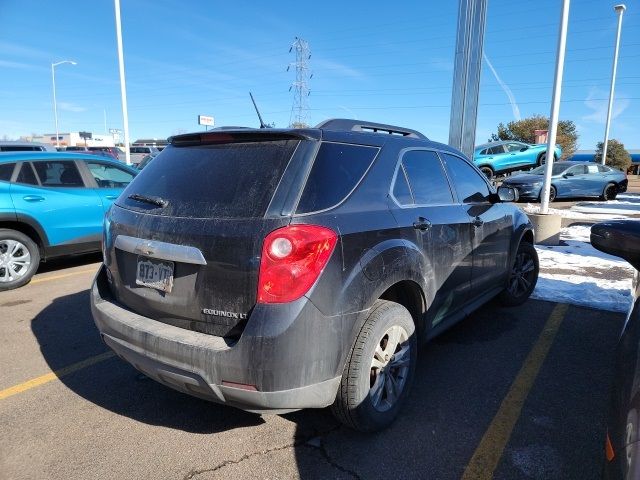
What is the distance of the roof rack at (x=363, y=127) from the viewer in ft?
9.96

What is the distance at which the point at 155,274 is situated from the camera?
252 centimetres

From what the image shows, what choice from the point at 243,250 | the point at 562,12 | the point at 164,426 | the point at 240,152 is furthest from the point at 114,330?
the point at 562,12

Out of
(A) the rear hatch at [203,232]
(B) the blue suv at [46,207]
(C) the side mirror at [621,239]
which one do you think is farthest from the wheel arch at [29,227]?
(C) the side mirror at [621,239]

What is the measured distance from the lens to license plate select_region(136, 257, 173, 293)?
2.46 m

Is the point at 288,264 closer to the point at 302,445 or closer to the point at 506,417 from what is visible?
the point at 302,445

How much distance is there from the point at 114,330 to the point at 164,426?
2.25 ft

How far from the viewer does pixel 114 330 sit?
2662 millimetres

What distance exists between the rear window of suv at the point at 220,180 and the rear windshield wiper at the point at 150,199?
0.07 feet

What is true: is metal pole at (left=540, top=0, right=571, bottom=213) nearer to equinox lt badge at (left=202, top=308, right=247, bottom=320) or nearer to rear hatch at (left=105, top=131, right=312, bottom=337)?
rear hatch at (left=105, top=131, right=312, bottom=337)

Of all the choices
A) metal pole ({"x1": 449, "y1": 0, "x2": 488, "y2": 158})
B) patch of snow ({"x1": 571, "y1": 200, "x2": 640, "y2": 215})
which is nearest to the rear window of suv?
metal pole ({"x1": 449, "y1": 0, "x2": 488, "y2": 158})

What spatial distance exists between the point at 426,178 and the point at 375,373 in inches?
57.9

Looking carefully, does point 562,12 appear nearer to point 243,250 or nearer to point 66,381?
point 243,250

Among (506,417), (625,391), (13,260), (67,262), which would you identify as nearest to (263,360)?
(625,391)

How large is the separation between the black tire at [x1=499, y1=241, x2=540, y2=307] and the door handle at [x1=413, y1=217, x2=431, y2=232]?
6.87 ft
